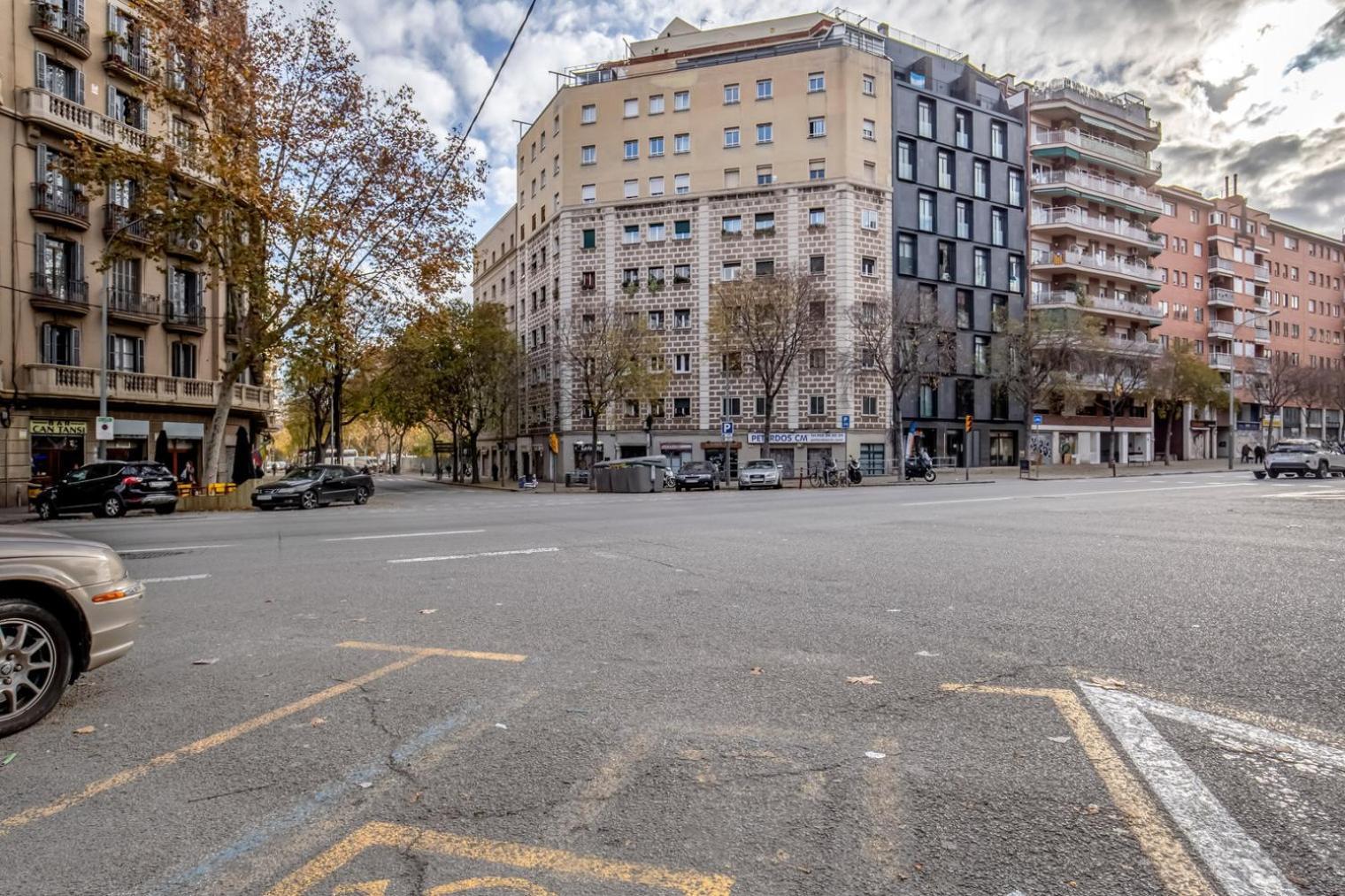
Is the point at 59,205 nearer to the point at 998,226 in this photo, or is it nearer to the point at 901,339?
the point at 901,339

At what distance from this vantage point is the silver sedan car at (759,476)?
35.8 meters

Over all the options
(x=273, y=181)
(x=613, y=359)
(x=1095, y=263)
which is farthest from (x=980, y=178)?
(x=273, y=181)

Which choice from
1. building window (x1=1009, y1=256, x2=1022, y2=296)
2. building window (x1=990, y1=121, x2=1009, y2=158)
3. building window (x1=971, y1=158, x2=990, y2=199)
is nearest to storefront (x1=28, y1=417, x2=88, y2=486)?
building window (x1=971, y1=158, x2=990, y2=199)

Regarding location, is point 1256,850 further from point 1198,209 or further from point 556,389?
point 1198,209

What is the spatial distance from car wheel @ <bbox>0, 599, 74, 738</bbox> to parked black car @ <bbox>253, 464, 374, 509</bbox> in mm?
23270

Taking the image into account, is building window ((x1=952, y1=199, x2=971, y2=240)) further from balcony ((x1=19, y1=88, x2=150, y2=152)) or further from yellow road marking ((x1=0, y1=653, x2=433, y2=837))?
yellow road marking ((x1=0, y1=653, x2=433, y2=837))

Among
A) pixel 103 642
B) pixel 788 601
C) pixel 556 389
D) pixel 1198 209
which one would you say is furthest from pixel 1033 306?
pixel 103 642

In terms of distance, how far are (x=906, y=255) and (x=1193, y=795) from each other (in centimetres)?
4984

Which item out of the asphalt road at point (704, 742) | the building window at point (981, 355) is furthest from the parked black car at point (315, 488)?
the building window at point (981, 355)

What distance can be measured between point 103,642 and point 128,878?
6.91 feet

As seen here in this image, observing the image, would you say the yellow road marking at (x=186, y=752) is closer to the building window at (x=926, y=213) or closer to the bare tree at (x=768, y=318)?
the bare tree at (x=768, y=318)

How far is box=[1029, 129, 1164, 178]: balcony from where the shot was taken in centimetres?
5438

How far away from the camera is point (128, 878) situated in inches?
95.3

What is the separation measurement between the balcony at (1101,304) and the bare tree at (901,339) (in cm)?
1543
